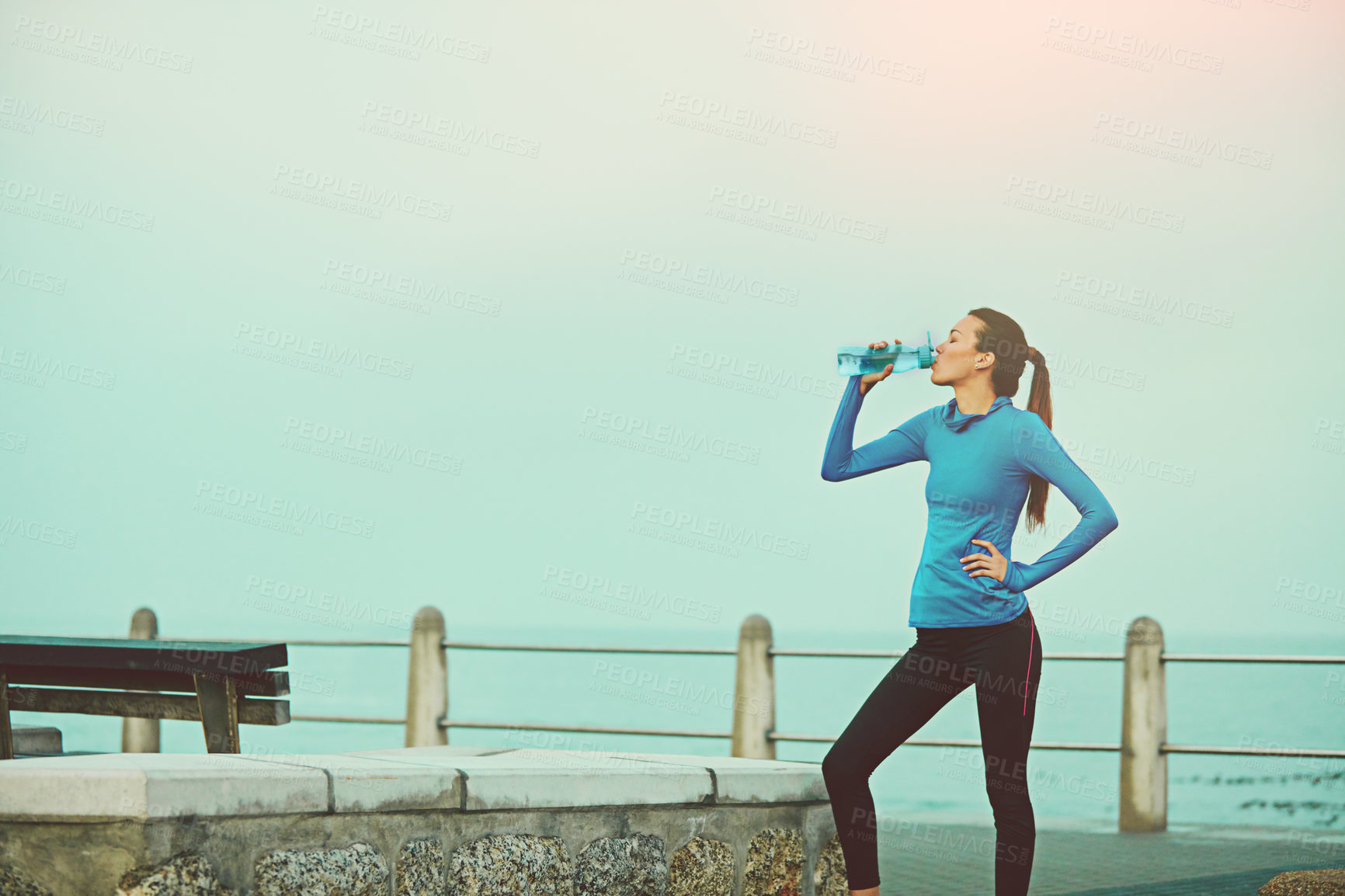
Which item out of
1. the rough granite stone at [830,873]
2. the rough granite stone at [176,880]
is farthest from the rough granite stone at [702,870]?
the rough granite stone at [176,880]

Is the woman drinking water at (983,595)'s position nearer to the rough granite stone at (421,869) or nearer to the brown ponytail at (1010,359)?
the brown ponytail at (1010,359)

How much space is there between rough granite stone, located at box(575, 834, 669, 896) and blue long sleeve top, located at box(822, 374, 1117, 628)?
3.31ft

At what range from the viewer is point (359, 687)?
6856cm

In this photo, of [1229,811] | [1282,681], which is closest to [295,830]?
[1229,811]

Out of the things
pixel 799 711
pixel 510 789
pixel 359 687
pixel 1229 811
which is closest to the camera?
pixel 510 789

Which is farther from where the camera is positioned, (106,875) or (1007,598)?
(1007,598)

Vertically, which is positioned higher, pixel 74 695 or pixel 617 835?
pixel 74 695

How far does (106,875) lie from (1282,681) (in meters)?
82.3

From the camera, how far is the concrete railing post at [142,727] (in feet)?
34.3

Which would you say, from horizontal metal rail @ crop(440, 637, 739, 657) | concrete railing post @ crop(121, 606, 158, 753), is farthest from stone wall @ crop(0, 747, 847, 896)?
concrete railing post @ crop(121, 606, 158, 753)

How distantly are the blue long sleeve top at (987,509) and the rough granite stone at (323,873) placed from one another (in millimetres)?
1596

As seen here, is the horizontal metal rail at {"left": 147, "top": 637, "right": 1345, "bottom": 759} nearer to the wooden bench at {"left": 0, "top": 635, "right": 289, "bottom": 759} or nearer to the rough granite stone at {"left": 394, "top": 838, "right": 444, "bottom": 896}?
the wooden bench at {"left": 0, "top": 635, "right": 289, "bottom": 759}

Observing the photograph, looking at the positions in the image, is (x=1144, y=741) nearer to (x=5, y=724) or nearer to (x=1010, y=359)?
(x=1010, y=359)

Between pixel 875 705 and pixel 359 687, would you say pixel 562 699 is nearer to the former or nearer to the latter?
pixel 359 687
